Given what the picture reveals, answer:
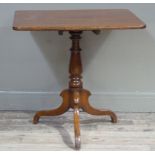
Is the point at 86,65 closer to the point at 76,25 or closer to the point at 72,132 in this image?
the point at 72,132

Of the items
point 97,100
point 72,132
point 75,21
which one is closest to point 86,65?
point 97,100

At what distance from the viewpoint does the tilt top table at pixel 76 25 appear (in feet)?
5.60

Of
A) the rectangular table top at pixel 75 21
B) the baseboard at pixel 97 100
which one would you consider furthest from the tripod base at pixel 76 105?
the rectangular table top at pixel 75 21

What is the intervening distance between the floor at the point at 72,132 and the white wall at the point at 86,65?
13cm

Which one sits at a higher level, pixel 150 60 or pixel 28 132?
pixel 150 60

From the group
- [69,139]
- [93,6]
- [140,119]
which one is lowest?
[69,139]

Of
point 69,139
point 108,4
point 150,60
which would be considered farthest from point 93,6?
point 69,139

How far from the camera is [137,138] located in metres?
2.18

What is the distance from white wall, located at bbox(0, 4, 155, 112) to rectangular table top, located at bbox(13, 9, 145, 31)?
1.05 ft

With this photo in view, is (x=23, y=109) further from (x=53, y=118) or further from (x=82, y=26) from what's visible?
(x=82, y=26)

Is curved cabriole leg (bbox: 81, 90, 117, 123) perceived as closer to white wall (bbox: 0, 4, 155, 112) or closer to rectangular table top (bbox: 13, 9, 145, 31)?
white wall (bbox: 0, 4, 155, 112)

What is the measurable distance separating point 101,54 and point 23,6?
667 mm

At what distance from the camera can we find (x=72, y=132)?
2.27 metres

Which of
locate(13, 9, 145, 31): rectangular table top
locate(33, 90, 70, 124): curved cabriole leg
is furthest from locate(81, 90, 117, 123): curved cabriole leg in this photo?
locate(13, 9, 145, 31): rectangular table top
